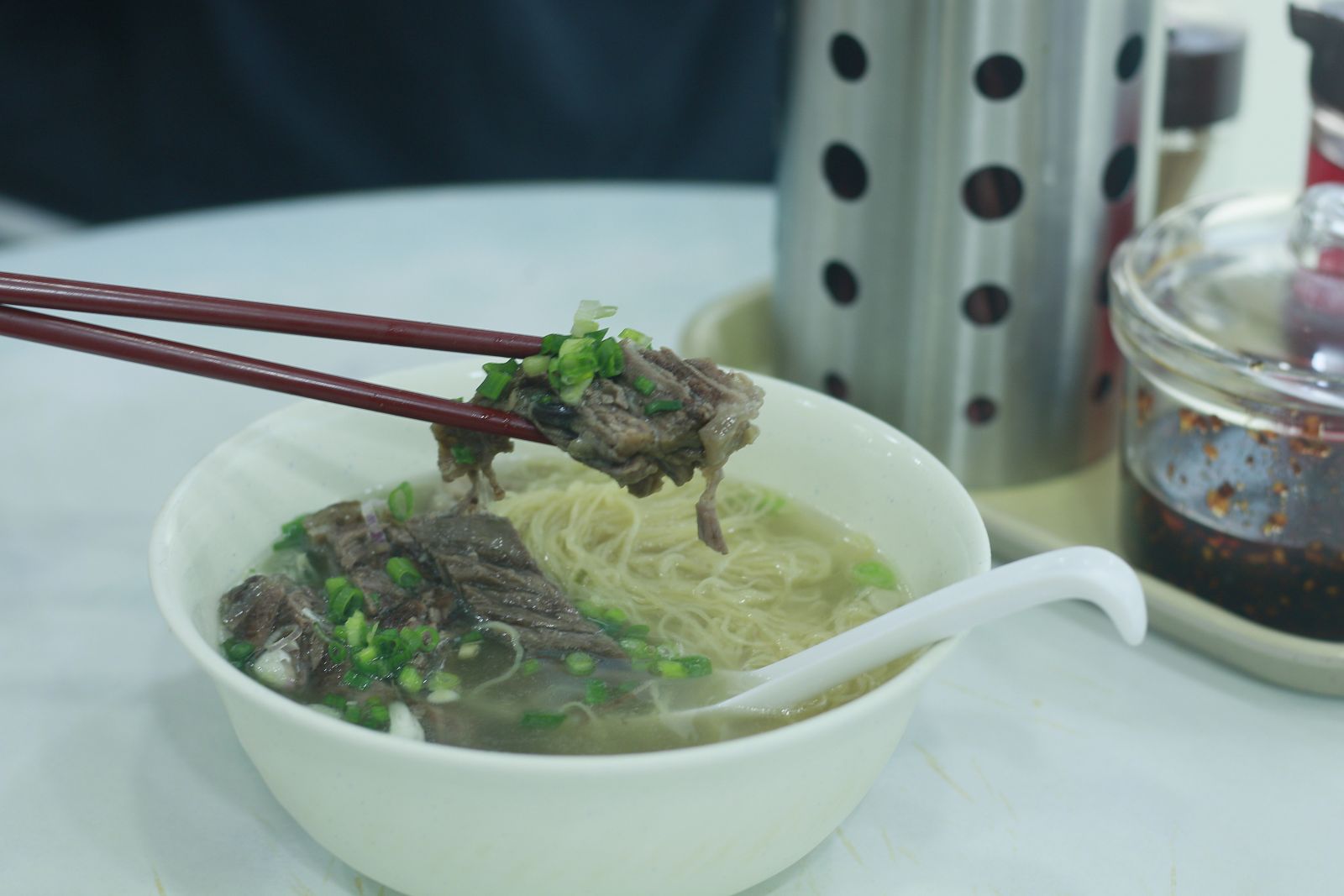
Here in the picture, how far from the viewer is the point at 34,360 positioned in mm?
2715

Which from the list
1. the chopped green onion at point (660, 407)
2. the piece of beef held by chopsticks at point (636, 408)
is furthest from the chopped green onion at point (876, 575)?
the chopped green onion at point (660, 407)

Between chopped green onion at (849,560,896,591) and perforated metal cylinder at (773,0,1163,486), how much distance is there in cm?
56

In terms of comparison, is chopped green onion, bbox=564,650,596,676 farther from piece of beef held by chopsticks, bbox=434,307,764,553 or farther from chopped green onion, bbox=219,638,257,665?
chopped green onion, bbox=219,638,257,665

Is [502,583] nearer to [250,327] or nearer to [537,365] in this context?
[537,365]

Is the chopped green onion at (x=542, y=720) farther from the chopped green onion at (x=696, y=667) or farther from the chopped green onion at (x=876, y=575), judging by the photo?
the chopped green onion at (x=876, y=575)

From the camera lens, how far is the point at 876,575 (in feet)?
5.59

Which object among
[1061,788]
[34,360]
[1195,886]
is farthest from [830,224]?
[34,360]

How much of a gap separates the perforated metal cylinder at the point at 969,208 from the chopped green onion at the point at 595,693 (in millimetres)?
935

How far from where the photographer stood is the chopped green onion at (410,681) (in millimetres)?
1502

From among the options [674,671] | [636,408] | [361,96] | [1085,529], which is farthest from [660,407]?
[361,96]

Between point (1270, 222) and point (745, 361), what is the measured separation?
1024 mm

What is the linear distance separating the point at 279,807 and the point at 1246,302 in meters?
1.51

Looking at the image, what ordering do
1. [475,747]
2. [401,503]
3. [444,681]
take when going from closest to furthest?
1. [475,747]
2. [444,681]
3. [401,503]

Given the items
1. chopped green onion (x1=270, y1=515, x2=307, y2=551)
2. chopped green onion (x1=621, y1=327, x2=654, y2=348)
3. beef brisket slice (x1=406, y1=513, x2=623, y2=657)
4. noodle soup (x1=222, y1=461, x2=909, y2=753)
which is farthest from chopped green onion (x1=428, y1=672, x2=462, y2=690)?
chopped green onion (x1=621, y1=327, x2=654, y2=348)
